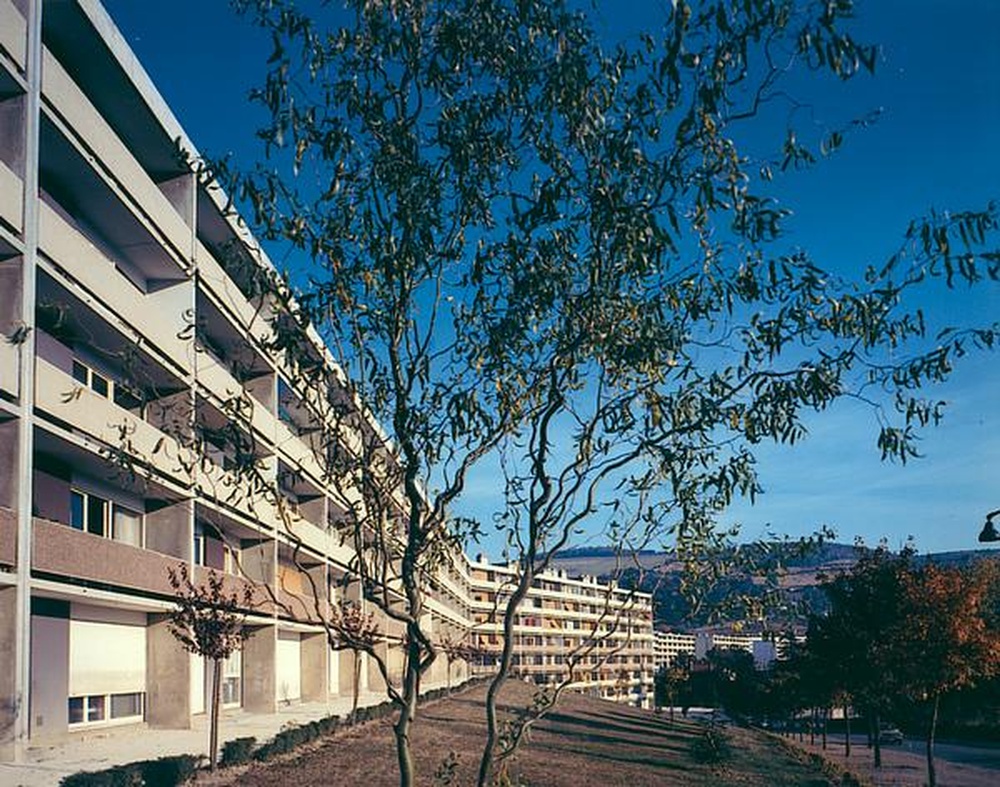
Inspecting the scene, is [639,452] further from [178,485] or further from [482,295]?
[178,485]

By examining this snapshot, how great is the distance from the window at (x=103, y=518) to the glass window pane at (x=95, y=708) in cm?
432

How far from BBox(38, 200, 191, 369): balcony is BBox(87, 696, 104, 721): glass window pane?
9.19 m

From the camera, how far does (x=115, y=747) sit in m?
26.8

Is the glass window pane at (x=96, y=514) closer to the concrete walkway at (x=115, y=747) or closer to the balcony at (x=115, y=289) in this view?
the balcony at (x=115, y=289)

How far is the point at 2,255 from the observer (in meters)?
22.6

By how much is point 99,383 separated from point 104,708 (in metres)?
8.82

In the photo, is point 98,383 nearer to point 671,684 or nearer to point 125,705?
point 125,705

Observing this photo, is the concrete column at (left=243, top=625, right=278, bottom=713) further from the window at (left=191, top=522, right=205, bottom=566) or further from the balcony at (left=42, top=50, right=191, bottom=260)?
the balcony at (left=42, top=50, right=191, bottom=260)

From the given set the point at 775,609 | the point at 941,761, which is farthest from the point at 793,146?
the point at 941,761

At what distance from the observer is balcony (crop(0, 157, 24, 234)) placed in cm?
2203

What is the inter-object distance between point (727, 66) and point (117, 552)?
23989 millimetres

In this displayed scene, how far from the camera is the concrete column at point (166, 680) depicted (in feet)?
107

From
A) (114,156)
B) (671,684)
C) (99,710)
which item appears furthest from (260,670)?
(671,684)

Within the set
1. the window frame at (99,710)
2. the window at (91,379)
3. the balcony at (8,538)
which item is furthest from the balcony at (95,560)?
the window at (91,379)
